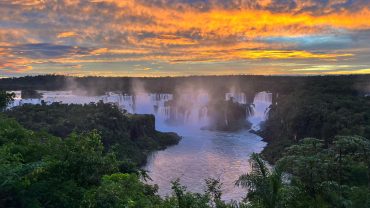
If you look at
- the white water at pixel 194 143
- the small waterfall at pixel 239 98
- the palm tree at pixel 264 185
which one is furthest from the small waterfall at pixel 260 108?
the palm tree at pixel 264 185

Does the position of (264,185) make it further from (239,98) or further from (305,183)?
(239,98)

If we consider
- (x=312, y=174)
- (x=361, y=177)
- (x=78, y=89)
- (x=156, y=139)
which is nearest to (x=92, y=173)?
(x=312, y=174)

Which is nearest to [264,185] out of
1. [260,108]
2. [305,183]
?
[305,183]

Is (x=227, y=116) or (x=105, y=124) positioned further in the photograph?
(x=227, y=116)

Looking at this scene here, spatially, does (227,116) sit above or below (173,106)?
below

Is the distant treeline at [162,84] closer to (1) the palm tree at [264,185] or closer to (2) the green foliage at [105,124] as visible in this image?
(2) the green foliage at [105,124]

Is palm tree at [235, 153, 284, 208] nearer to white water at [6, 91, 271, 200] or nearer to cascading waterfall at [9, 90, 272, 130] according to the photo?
white water at [6, 91, 271, 200]

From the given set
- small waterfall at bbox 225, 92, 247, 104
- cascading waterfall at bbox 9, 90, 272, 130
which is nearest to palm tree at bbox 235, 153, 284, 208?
cascading waterfall at bbox 9, 90, 272, 130
